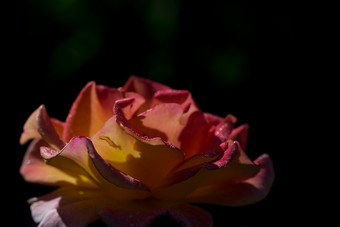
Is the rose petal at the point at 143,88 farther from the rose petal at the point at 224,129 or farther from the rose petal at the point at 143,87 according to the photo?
the rose petal at the point at 224,129

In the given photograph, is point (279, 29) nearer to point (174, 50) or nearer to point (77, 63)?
point (174, 50)

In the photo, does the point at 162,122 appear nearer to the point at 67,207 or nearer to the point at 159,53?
the point at 67,207

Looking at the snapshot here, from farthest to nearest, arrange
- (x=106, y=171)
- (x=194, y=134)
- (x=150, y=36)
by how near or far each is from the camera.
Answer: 1. (x=150, y=36)
2. (x=194, y=134)
3. (x=106, y=171)

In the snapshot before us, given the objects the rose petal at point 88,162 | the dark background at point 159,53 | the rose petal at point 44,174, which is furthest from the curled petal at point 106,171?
the dark background at point 159,53

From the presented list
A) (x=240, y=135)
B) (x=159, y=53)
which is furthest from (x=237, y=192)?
(x=159, y=53)

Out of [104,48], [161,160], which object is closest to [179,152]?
[161,160]

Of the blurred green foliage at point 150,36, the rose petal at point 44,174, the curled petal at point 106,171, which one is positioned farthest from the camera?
the blurred green foliage at point 150,36
